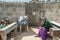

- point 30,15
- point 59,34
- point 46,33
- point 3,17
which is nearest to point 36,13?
point 30,15

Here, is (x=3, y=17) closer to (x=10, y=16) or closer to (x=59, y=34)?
(x=10, y=16)

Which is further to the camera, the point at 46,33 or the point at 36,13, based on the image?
the point at 36,13

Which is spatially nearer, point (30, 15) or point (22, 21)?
point (22, 21)

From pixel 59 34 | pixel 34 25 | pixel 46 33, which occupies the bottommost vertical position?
pixel 34 25

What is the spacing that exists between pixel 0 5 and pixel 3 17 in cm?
74

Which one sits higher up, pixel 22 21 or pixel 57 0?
pixel 57 0

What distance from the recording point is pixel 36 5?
980 cm

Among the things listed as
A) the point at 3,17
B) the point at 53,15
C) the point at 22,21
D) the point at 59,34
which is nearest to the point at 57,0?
the point at 53,15

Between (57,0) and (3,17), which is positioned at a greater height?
(57,0)

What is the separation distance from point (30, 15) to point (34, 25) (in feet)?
2.10

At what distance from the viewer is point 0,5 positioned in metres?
9.63

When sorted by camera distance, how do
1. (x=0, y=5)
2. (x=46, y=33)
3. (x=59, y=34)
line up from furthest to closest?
1. (x=0, y=5)
2. (x=46, y=33)
3. (x=59, y=34)

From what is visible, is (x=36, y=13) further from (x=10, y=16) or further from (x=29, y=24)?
(x=10, y=16)

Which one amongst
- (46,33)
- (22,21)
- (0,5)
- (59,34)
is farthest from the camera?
(0,5)
